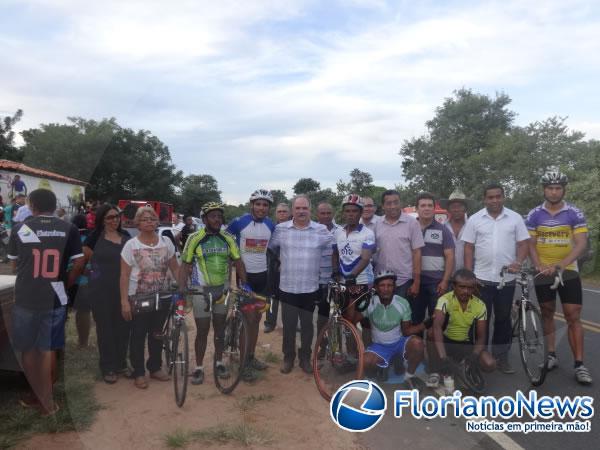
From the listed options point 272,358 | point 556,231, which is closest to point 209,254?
point 272,358

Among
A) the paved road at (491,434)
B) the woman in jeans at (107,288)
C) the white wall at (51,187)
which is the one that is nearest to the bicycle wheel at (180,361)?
the woman in jeans at (107,288)

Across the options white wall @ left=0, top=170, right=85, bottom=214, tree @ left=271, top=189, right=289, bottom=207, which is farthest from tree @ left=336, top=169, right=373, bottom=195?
white wall @ left=0, top=170, right=85, bottom=214

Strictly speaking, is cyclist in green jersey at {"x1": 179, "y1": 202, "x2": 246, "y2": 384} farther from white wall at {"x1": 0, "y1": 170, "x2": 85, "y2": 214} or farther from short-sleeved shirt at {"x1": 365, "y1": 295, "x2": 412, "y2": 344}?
white wall at {"x1": 0, "y1": 170, "x2": 85, "y2": 214}

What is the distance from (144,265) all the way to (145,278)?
5.4 inches

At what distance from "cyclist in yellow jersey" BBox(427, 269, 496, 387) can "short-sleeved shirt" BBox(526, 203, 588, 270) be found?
102 centimetres

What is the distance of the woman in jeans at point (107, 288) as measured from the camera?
5.11 m

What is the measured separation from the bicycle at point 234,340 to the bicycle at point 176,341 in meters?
0.34

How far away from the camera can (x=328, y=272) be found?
5891 millimetres

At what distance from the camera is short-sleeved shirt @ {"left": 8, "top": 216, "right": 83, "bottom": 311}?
416cm

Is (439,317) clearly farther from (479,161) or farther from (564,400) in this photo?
(479,161)

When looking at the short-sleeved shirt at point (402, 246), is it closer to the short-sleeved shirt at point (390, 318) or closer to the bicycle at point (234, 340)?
the short-sleeved shirt at point (390, 318)

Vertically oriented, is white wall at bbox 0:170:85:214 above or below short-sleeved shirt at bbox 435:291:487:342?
above

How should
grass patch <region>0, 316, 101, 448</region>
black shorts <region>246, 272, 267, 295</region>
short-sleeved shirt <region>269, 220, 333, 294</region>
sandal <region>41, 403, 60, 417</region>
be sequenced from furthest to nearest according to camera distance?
black shorts <region>246, 272, 267, 295</region>
short-sleeved shirt <region>269, 220, 333, 294</region>
sandal <region>41, 403, 60, 417</region>
grass patch <region>0, 316, 101, 448</region>

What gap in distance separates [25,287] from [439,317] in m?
3.90
